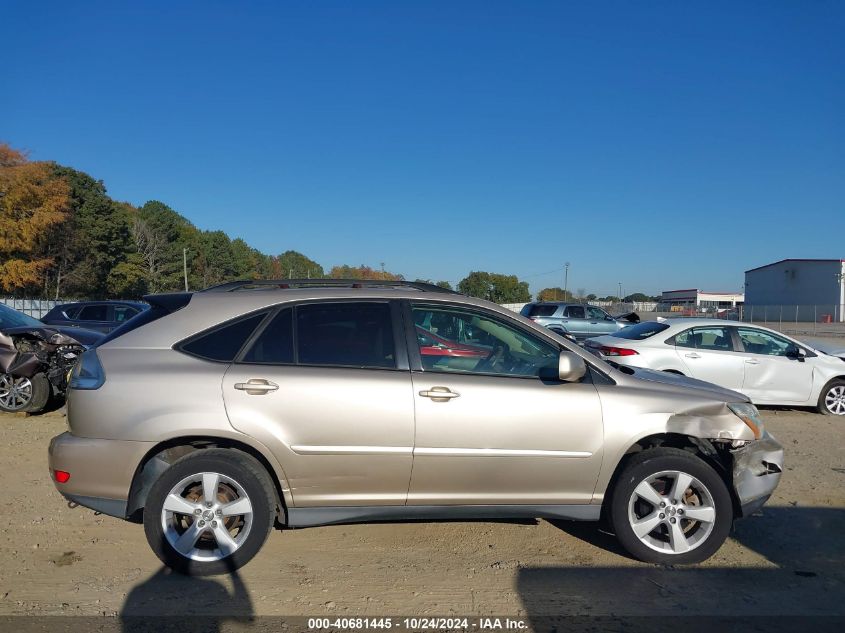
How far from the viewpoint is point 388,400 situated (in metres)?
3.62

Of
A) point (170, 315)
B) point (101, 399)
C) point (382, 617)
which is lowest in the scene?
point (382, 617)

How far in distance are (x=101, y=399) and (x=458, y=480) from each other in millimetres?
2231

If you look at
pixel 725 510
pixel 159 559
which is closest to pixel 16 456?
pixel 159 559

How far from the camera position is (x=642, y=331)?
9266 millimetres

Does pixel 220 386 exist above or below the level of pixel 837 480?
above

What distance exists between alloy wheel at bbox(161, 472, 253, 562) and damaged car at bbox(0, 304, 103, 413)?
215 inches

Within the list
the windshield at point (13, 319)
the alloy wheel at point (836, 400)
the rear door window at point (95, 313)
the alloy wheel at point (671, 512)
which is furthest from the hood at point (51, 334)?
the alloy wheel at point (836, 400)

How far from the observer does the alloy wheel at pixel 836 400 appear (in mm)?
8812

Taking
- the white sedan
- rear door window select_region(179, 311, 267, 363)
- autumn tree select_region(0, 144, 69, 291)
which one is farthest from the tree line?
rear door window select_region(179, 311, 267, 363)

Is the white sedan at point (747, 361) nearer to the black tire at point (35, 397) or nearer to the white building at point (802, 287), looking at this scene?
the black tire at point (35, 397)

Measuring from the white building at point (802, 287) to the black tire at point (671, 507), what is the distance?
169 feet

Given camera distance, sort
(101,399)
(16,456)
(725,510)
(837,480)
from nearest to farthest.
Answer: (101,399) < (725,510) < (837,480) < (16,456)

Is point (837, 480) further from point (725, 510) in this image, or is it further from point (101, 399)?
point (101, 399)

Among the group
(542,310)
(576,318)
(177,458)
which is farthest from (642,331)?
(542,310)
